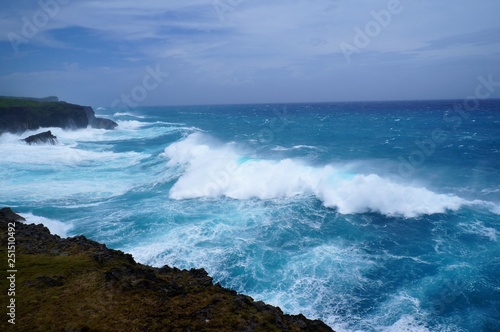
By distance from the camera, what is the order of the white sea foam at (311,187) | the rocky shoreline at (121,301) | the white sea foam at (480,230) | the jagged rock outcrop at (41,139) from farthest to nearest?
the jagged rock outcrop at (41,139) → the white sea foam at (311,187) → the white sea foam at (480,230) → the rocky shoreline at (121,301)

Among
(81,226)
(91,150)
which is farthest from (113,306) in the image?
(91,150)

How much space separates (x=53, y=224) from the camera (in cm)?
2019

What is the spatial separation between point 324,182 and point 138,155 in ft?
93.2

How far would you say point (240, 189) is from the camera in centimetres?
2783

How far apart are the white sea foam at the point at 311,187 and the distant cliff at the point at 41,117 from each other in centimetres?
4292

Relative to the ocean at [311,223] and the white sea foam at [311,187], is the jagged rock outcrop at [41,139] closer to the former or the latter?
the ocean at [311,223]

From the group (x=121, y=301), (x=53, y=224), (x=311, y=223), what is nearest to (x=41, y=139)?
(x=53, y=224)

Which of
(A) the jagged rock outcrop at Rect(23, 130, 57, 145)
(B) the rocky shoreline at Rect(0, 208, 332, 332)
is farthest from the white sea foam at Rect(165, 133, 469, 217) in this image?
(A) the jagged rock outcrop at Rect(23, 130, 57, 145)

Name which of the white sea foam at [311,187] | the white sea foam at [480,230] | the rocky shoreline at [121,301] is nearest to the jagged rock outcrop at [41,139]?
the white sea foam at [311,187]

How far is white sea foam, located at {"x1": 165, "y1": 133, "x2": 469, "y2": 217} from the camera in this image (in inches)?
947

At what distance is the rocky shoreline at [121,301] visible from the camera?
8.36m

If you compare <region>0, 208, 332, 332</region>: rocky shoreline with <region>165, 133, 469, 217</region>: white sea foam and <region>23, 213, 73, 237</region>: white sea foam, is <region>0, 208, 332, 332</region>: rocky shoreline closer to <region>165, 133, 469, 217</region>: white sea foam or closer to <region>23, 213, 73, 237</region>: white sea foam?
<region>23, 213, 73, 237</region>: white sea foam

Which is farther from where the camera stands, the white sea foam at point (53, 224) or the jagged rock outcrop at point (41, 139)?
the jagged rock outcrop at point (41, 139)

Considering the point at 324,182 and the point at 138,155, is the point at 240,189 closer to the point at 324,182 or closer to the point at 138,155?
the point at 324,182
